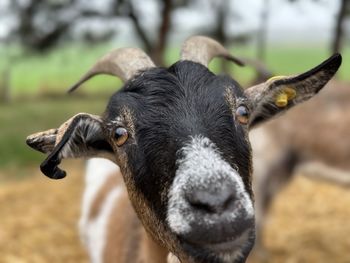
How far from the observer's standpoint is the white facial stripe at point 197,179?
233cm

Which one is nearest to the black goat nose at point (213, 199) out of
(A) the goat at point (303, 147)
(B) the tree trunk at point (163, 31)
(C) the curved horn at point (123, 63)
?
(C) the curved horn at point (123, 63)

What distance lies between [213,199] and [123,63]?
4.91ft

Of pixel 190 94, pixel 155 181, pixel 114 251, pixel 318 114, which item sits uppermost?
pixel 190 94

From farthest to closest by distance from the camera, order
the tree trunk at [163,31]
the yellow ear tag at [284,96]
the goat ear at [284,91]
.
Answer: the tree trunk at [163,31] < the yellow ear tag at [284,96] < the goat ear at [284,91]

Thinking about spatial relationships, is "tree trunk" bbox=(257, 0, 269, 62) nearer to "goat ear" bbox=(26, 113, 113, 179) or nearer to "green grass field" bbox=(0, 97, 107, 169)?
"green grass field" bbox=(0, 97, 107, 169)

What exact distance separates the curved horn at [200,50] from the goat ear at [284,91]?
1.44ft

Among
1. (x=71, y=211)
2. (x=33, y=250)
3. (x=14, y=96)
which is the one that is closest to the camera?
(x=33, y=250)

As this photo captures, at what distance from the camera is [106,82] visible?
27.7 m

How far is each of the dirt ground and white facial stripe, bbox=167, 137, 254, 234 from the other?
431 centimetres

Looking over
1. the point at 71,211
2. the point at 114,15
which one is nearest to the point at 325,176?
the point at 71,211

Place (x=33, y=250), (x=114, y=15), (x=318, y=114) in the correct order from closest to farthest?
(x=318, y=114), (x=33, y=250), (x=114, y=15)

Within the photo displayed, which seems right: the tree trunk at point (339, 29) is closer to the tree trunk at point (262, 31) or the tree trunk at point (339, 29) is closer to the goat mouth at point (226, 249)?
the tree trunk at point (262, 31)

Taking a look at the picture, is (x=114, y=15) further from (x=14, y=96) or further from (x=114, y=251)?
(x=14, y=96)

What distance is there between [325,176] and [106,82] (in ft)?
72.4
